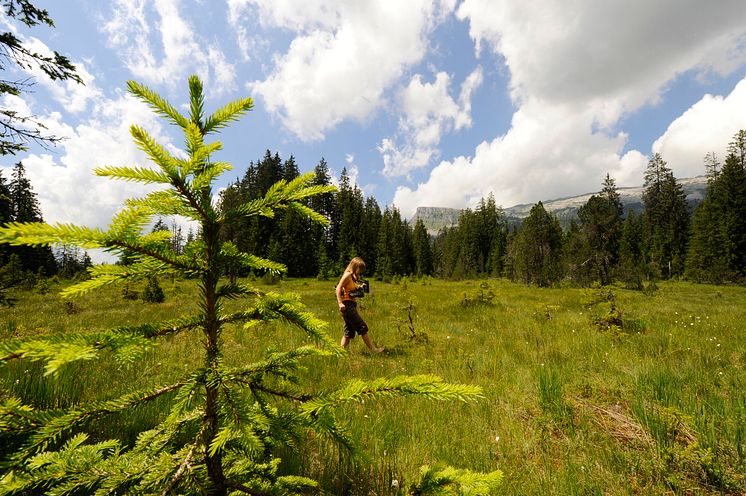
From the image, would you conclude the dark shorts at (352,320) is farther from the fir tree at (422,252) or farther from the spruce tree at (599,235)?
the fir tree at (422,252)

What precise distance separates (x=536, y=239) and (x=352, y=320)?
4505 centimetres

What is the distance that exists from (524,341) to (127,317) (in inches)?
523

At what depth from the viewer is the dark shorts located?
22.9 feet

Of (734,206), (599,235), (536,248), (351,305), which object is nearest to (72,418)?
(351,305)

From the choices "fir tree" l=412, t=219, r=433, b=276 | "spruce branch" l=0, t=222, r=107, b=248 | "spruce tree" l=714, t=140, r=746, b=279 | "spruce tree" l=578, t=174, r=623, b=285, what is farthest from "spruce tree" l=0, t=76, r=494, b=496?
"fir tree" l=412, t=219, r=433, b=276

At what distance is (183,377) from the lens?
4.52 ft

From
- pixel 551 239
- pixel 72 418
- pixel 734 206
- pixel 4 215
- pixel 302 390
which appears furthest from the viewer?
pixel 551 239

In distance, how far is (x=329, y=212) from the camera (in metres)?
67.6

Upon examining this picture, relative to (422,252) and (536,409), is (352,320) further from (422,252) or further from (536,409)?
(422,252)

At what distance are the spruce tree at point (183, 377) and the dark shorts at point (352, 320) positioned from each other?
526 cm

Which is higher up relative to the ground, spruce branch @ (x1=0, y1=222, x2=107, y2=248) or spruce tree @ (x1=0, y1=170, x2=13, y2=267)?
spruce tree @ (x1=0, y1=170, x2=13, y2=267)

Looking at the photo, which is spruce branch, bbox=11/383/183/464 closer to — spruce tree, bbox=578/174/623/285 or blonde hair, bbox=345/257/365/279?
blonde hair, bbox=345/257/365/279

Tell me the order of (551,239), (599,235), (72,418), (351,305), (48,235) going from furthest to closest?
(551,239), (599,235), (351,305), (72,418), (48,235)

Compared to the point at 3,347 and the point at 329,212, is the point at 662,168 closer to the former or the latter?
the point at 329,212
